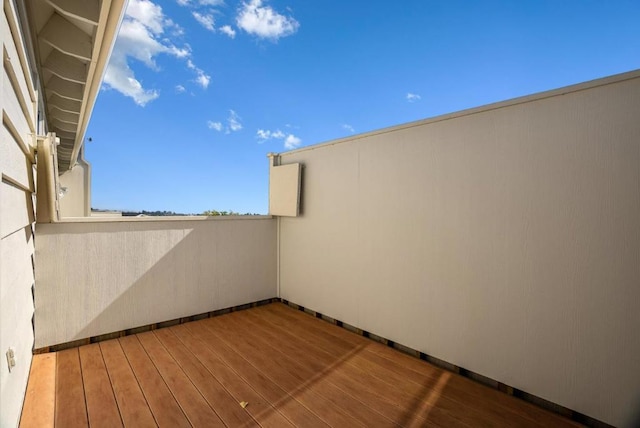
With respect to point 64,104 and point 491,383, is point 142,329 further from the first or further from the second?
point 491,383

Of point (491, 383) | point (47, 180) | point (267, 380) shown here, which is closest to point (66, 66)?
point (47, 180)

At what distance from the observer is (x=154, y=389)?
198cm

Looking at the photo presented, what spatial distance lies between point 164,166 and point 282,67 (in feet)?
20.6

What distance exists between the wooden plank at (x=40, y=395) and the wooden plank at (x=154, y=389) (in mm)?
467

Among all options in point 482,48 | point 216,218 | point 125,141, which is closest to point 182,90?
point 125,141

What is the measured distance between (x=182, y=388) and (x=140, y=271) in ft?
4.80

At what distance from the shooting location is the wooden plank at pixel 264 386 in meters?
1.72

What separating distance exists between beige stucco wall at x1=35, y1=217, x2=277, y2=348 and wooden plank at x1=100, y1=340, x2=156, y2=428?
0.40 meters

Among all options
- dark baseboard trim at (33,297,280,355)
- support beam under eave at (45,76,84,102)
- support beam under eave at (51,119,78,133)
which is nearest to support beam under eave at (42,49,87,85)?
support beam under eave at (45,76,84,102)

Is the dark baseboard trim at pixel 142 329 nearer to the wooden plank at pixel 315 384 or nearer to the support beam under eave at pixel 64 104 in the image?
the wooden plank at pixel 315 384

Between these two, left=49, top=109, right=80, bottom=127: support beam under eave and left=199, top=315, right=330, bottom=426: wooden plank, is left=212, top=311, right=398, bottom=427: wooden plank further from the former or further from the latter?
left=49, top=109, right=80, bottom=127: support beam under eave

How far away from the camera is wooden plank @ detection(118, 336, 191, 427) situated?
5.53 ft

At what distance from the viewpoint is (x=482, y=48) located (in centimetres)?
308

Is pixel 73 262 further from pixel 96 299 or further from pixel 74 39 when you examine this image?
pixel 74 39
